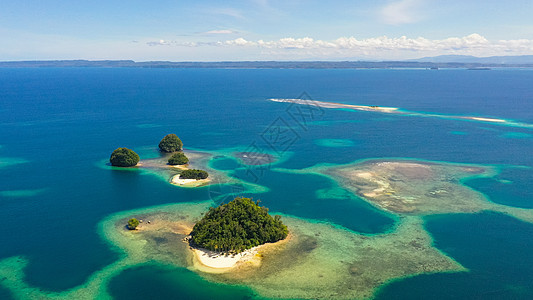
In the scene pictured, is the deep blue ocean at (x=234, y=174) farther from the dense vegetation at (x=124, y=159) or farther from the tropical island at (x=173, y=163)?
the tropical island at (x=173, y=163)

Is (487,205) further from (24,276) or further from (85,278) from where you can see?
(24,276)

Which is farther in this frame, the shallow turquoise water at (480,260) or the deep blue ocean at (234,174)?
the deep blue ocean at (234,174)

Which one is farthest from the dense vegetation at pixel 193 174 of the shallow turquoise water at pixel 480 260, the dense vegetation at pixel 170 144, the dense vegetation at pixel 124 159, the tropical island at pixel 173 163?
the shallow turquoise water at pixel 480 260

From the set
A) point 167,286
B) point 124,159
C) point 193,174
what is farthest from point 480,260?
point 124,159

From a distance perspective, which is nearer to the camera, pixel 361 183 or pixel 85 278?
pixel 85 278

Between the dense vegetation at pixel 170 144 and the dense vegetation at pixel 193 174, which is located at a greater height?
the dense vegetation at pixel 170 144

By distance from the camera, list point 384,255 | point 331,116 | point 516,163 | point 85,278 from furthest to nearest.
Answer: point 331,116
point 516,163
point 384,255
point 85,278

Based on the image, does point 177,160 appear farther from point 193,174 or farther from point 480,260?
point 480,260

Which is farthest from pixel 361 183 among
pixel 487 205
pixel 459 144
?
pixel 459 144

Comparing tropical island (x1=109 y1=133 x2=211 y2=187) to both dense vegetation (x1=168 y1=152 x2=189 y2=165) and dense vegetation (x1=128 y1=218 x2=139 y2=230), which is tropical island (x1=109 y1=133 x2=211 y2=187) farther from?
dense vegetation (x1=128 y1=218 x2=139 y2=230)
